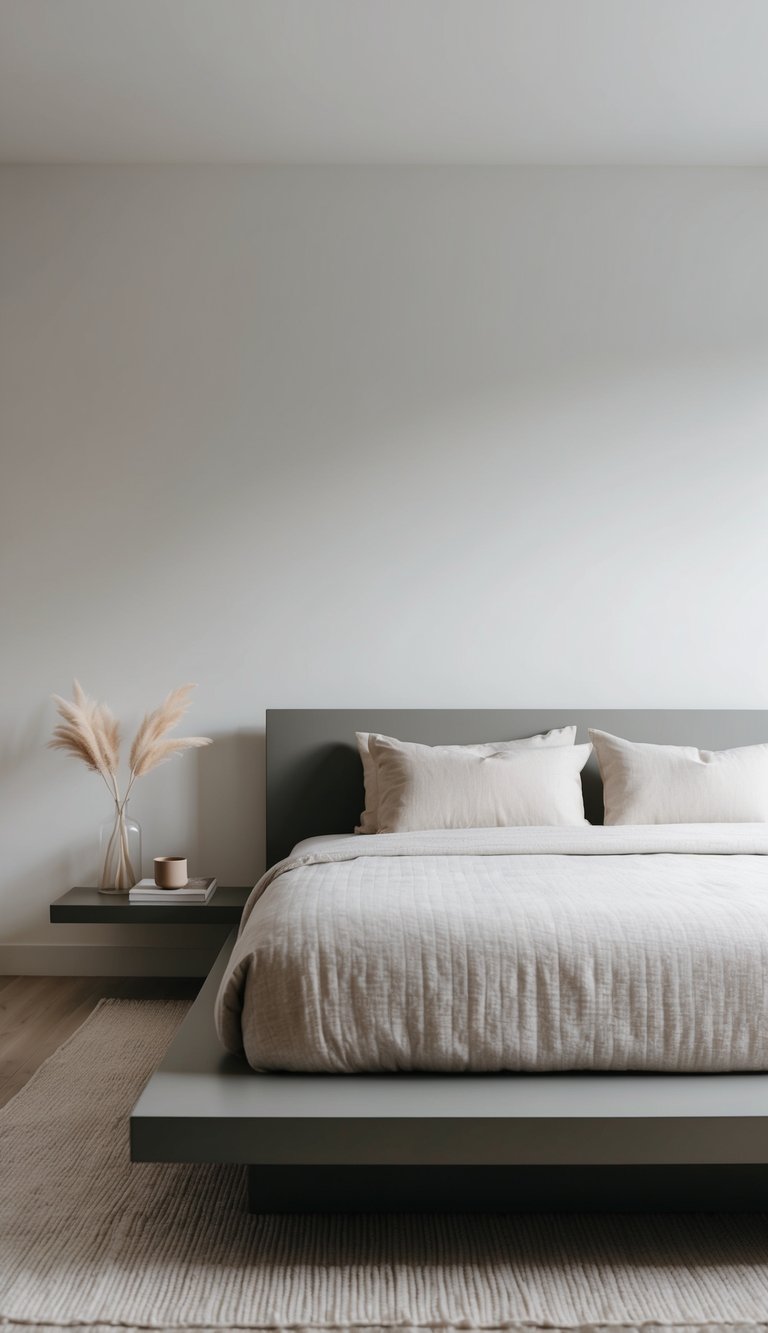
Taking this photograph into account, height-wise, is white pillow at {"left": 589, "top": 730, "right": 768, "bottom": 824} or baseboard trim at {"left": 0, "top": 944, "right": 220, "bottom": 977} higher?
white pillow at {"left": 589, "top": 730, "right": 768, "bottom": 824}

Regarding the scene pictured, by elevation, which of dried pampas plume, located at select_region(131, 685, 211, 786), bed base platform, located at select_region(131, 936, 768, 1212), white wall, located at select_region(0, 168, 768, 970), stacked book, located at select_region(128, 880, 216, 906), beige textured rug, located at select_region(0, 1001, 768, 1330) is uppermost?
white wall, located at select_region(0, 168, 768, 970)

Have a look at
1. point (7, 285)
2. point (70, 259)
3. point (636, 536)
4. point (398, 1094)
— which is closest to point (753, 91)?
point (636, 536)

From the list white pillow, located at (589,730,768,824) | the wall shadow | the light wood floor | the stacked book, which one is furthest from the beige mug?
white pillow, located at (589,730,768,824)

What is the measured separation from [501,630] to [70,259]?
2080mm

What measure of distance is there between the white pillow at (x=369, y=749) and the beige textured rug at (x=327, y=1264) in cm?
142

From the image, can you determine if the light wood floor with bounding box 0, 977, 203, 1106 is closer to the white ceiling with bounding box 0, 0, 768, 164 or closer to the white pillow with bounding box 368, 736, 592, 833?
the white pillow with bounding box 368, 736, 592, 833

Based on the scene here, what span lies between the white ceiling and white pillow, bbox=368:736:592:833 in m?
2.12

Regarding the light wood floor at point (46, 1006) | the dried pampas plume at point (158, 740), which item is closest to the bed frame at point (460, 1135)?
the light wood floor at point (46, 1006)

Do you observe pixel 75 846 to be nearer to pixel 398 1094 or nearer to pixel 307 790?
pixel 307 790

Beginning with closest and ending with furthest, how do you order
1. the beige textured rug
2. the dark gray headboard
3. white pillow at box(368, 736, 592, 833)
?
the beige textured rug → white pillow at box(368, 736, 592, 833) → the dark gray headboard

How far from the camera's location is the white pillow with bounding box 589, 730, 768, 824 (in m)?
3.31

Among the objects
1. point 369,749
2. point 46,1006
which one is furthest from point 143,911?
point 369,749

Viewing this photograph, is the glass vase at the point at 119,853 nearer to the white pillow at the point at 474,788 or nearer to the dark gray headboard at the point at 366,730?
the dark gray headboard at the point at 366,730

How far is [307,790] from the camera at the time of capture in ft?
11.9
